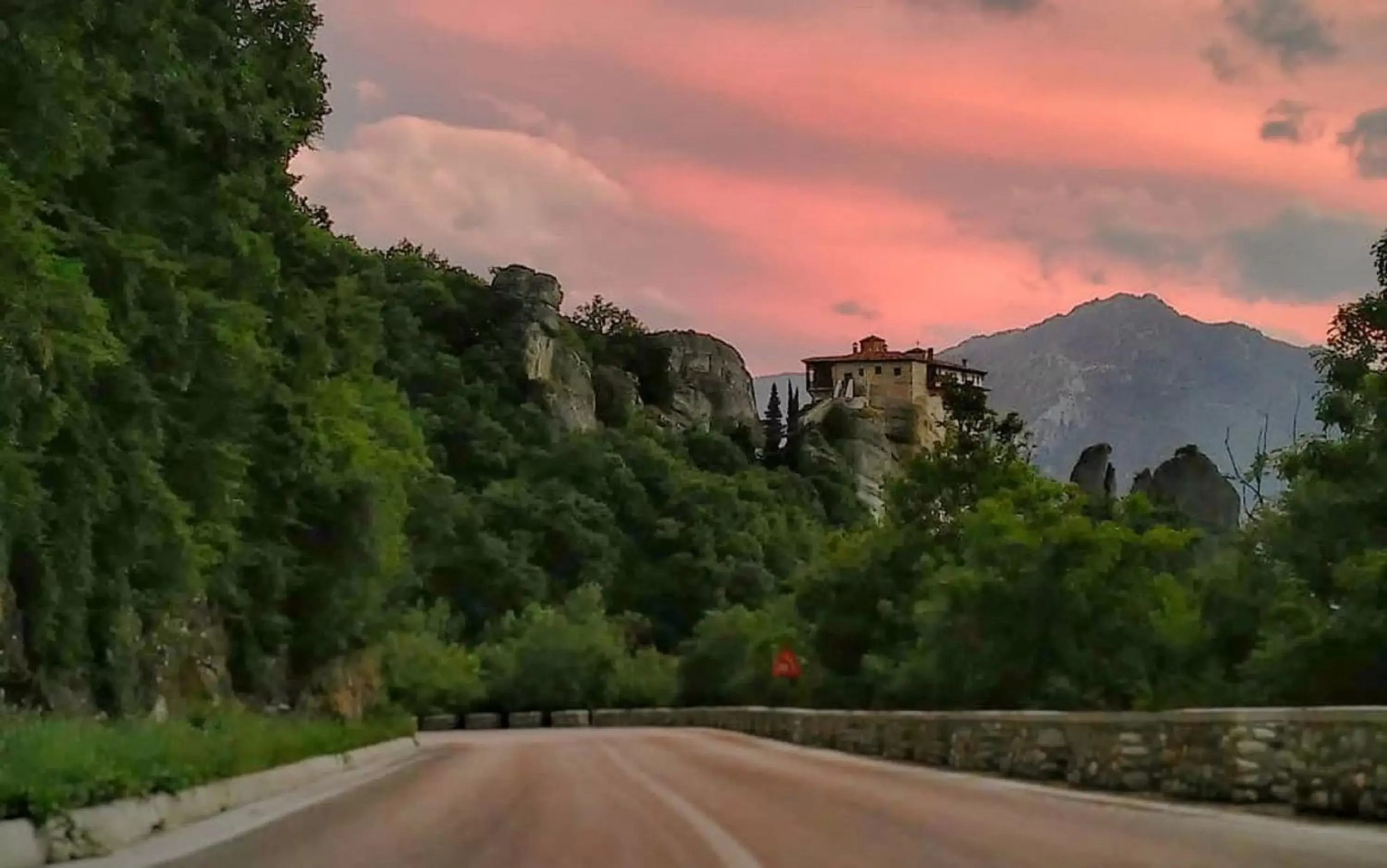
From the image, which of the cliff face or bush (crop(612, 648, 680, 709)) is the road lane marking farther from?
the cliff face

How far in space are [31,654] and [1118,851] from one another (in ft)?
62.1

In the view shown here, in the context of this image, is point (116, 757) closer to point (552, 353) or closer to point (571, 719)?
point (571, 719)

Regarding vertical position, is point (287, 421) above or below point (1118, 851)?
above

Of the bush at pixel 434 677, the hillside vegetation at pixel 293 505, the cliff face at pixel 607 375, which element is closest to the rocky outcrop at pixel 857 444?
the cliff face at pixel 607 375

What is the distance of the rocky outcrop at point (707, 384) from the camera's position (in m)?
144

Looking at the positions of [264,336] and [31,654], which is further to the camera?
[264,336]

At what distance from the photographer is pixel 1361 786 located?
44.5ft

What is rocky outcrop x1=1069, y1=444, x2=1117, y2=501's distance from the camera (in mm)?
106562

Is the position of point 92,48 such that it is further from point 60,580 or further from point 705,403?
point 705,403

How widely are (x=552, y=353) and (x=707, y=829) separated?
11279cm

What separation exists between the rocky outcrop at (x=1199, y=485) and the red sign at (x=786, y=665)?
119ft

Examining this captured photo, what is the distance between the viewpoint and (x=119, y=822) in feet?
41.0

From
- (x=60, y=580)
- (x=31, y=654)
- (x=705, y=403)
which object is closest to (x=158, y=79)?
(x=60, y=580)

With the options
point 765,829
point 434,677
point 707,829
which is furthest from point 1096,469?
point 707,829
